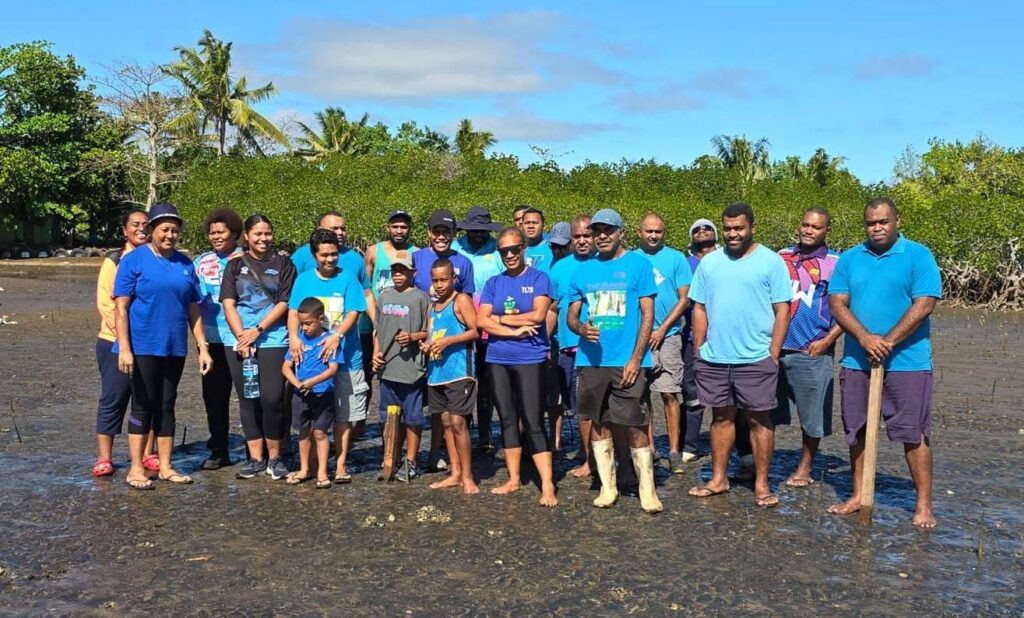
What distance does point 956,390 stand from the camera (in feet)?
40.5

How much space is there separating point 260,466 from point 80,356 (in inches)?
327

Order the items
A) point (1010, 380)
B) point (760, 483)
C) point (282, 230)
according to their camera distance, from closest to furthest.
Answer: point (760, 483) → point (1010, 380) → point (282, 230)

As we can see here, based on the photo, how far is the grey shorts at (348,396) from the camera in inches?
291

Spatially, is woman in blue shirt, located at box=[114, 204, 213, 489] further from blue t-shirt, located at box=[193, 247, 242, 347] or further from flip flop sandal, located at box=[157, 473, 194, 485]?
blue t-shirt, located at box=[193, 247, 242, 347]

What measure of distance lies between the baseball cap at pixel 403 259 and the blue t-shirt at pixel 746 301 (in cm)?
219

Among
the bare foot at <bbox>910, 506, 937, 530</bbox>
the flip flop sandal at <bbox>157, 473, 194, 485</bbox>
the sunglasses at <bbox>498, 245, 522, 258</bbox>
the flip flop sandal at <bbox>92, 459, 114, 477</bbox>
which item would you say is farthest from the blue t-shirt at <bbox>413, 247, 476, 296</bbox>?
the bare foot at <bbox>910, 506, 937, 530</bbox>

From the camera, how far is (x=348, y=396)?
7.39 m

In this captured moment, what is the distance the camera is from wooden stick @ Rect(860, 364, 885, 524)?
6242 millimetres

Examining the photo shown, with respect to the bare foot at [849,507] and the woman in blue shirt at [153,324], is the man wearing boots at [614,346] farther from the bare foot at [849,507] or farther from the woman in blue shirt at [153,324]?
the woman in blue shirt at [153,324]

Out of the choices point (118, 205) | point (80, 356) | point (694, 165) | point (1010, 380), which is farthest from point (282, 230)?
point (1010, 380)

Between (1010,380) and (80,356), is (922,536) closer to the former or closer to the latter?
(1010,380)

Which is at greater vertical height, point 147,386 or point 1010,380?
point 147,386

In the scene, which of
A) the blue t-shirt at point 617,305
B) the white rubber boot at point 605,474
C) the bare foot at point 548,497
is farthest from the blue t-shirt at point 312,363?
the white rubber boot at point 605,474

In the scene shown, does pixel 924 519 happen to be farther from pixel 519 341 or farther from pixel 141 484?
pixel 141 484
